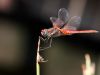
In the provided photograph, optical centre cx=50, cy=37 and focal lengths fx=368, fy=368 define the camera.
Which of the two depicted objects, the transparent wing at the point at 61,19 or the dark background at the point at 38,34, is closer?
the transparent wing at the point at 61,19

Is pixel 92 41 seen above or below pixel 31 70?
above


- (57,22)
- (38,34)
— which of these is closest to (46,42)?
(57,22)

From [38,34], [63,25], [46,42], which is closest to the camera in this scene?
[46,42]

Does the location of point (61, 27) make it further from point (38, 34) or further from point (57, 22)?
point (38, 34)

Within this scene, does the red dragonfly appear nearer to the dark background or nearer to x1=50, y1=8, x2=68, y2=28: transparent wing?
x1=50, y1=8, x2=68, y2=28: transparent wing

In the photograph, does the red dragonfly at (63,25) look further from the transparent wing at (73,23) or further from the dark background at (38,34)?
the dark background at (38,34)

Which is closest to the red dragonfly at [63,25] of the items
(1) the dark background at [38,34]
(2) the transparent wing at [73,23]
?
(2) the transparent wing at [73,23]

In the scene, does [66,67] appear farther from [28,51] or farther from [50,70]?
[28,51]

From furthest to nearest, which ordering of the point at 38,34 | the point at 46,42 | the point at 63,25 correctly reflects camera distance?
1. the point at 38,34
2. the point at 63,25
3. the point at 46,42

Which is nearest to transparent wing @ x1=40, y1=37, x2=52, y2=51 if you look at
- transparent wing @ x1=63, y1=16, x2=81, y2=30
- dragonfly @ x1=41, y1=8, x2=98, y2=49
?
dragonfly @ x1=41, y1=8, x2=98, y2=49

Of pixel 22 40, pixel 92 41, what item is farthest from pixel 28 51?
pixel 92 41

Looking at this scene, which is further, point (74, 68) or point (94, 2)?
point (94, 2)
